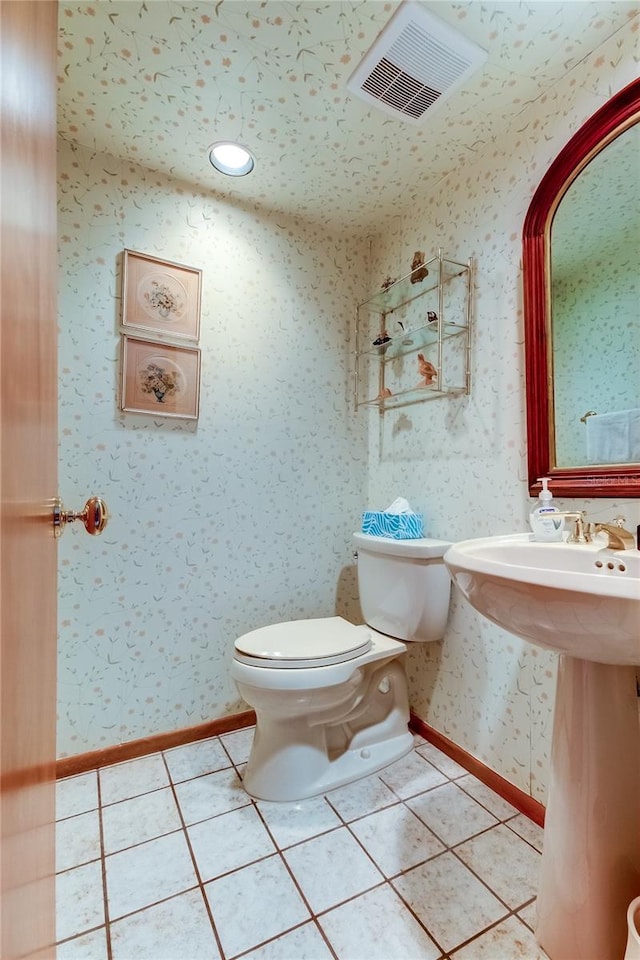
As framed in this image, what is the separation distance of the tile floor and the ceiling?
6.77ft

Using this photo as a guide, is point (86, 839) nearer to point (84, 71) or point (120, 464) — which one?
point (120, 464)

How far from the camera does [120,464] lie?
1.46 metres

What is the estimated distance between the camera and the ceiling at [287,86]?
1.02m

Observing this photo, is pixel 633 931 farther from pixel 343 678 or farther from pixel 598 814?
pixel 343 678

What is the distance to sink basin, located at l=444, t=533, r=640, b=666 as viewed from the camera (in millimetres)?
558

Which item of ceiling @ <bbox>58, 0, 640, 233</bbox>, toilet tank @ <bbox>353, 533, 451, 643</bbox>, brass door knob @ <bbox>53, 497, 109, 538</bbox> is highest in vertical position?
ceiling @ <bbox>58, 0, 640, 233</bbox>

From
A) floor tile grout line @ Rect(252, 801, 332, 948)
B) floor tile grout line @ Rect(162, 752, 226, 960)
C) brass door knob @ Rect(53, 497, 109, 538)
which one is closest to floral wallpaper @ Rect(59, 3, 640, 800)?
floor tile grout line @ Rect(162, 752, 226, 960)

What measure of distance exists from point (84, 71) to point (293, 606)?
1.85m

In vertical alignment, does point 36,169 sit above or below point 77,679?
above

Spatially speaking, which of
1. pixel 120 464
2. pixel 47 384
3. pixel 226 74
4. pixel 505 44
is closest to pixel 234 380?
pixel 120 464

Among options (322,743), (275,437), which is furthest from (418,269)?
(322,743)

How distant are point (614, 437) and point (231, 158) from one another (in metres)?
1.51

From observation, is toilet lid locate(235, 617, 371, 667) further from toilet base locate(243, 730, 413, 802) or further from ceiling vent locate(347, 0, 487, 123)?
ceiling vent locate(347, 0, 487, 123)

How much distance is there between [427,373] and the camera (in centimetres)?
156
